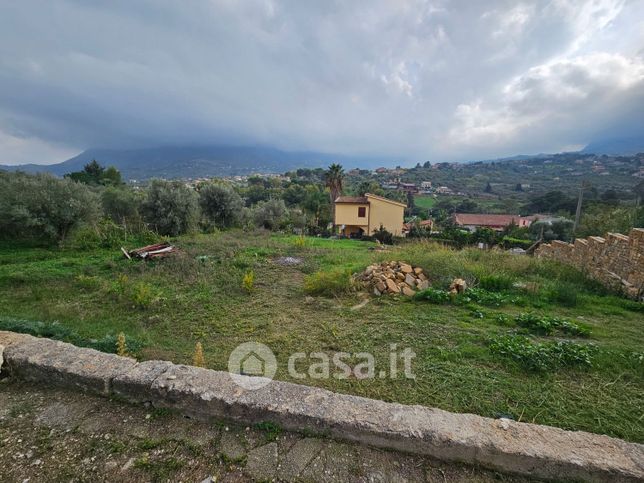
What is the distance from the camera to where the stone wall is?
19.5 feet

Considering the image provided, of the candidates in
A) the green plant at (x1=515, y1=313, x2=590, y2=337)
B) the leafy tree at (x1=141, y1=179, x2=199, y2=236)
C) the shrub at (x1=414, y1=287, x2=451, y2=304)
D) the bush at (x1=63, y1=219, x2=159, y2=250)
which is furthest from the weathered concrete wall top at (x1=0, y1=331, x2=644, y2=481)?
the leafy tree at (x1=141, y1=179, x2=199, y2=236)

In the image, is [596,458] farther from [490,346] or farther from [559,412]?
[490,346]

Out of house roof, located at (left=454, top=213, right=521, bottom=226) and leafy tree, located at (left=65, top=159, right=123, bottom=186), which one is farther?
house roof, located at (left=454, top=213, right=521, bottom=226)

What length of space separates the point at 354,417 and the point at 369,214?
2781cm

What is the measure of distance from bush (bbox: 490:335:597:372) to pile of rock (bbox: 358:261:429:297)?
2476mm

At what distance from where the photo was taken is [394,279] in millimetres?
6613

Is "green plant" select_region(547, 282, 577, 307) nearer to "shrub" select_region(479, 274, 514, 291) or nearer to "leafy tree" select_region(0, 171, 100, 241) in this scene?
"shrub" select_region(479, 274, 514, 291)

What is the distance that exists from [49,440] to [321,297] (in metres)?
4.68

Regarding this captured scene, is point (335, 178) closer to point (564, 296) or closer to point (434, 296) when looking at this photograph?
point (434, 296)

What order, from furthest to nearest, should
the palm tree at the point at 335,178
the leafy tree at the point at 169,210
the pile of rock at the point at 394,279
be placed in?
the palm tree at the point at 335,178
the leafy tree at the point at 169,210
the pile of rock at the point at 394,279

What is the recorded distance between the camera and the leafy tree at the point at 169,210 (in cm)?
1636

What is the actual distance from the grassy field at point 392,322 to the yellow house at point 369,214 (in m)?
20.2

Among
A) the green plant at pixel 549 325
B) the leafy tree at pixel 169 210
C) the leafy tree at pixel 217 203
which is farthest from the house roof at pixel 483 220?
the green plant at pixel 549 325

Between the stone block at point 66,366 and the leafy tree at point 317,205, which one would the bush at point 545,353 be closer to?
the stone block at point 66,366
